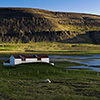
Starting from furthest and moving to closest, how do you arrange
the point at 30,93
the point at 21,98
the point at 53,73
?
the point at 53,73
the point at 30,93
the point at 21,98

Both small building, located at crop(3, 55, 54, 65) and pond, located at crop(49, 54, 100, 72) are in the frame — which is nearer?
pond, located at crop(49, 54, 100, 72)

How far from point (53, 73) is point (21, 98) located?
35764 mm

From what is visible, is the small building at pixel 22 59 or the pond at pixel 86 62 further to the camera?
the small building at pixel 22 59

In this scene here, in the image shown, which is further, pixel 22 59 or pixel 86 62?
pixel 86 62

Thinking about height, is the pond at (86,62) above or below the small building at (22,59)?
below

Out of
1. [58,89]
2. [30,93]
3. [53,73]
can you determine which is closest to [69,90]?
[58,89]

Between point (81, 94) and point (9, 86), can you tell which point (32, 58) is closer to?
point (9, 86)

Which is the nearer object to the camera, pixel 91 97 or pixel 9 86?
pixel 91 97

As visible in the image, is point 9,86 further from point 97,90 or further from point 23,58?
point 23,58

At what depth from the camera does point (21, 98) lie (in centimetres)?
3672

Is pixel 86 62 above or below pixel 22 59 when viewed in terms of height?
below

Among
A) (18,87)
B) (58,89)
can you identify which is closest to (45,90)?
(58,89)

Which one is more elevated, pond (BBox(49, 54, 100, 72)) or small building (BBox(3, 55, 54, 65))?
small building (BBox(3, 55, 54, 65))

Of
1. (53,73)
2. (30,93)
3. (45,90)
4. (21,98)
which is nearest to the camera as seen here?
(21,98)
